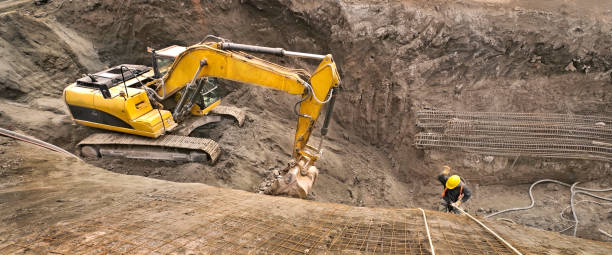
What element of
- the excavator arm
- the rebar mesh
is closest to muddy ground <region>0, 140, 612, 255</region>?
the excavator arm

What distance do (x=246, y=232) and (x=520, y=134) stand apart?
697 cm

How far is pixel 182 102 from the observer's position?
7.11 m

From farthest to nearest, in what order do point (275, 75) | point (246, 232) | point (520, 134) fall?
1. point (520, 134)
2. point (275, 75)
3. point (246, 232)

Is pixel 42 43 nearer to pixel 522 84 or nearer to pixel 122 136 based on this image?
pixel 122 136

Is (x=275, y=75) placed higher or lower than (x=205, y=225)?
higher

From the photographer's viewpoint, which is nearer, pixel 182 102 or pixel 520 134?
pixel 182 102

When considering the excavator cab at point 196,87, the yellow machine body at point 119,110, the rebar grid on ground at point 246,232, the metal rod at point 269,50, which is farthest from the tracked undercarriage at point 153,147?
the metal rod at point 269,50

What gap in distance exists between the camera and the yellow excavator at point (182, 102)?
5.54 m

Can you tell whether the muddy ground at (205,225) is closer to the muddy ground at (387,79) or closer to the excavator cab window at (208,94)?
the muddy ground at (387,79)

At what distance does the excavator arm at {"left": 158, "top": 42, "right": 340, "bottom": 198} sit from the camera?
5311mm

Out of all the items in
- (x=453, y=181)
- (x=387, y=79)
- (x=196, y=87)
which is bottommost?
(x=453, y=181)

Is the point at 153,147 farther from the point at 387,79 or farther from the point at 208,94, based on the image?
the point at 387,79

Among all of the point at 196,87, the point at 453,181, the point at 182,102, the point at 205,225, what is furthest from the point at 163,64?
the point at 453,181

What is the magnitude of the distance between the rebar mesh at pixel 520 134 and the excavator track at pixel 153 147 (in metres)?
4.99
